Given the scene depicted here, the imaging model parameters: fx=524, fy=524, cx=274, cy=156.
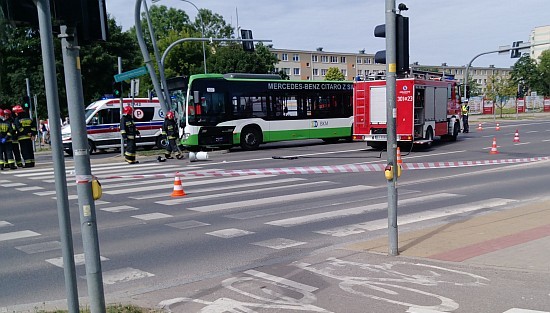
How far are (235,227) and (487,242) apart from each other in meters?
3.99

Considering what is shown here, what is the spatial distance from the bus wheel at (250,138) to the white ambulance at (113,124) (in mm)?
4130

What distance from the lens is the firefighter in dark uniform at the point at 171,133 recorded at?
21250mm

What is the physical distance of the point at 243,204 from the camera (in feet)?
36.0

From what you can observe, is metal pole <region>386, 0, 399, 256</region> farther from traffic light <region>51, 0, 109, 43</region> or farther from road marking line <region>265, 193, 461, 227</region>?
traffic light <region>51, 0, 109, 43</region>

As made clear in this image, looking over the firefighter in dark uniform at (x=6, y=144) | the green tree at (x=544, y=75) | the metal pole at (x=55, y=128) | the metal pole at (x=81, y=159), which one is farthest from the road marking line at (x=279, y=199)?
the green tree at (x=544, y=75)

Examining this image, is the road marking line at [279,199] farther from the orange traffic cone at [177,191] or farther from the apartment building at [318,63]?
the apartment building at [318,63]

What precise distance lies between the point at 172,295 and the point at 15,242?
4.03 meters

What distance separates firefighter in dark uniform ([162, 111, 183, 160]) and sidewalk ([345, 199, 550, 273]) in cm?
1461

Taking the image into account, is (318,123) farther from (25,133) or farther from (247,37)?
(25,133)

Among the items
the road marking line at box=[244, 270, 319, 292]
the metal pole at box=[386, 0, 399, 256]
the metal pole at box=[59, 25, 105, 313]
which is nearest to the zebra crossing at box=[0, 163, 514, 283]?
the road marking line at box=[244, 270, 319, 292]

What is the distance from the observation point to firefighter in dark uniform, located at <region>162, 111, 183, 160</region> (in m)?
21.2

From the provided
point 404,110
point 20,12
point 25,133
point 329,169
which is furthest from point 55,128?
point 404,110

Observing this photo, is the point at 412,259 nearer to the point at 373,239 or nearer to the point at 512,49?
the point at 373,239

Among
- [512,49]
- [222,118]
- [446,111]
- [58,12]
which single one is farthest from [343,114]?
[58,12]
